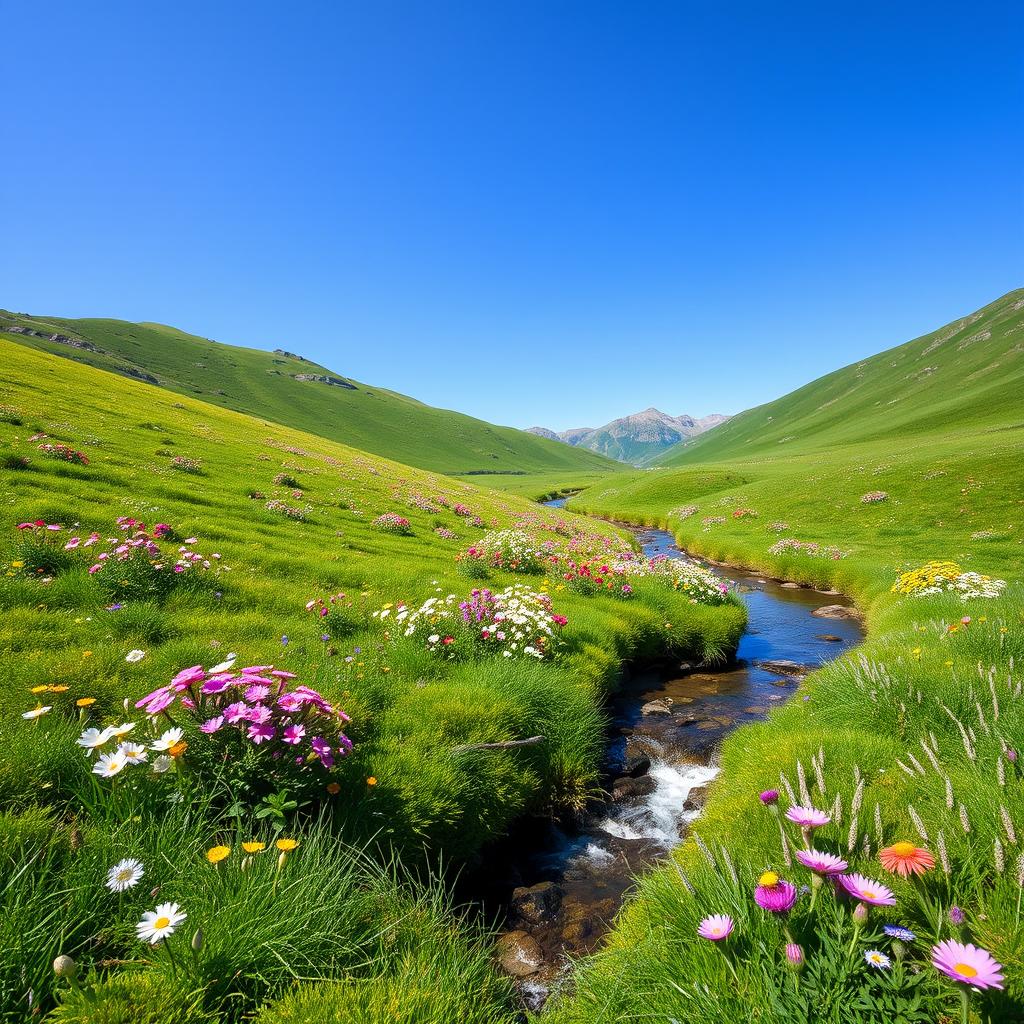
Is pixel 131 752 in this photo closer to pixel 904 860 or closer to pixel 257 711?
pixel 257 711

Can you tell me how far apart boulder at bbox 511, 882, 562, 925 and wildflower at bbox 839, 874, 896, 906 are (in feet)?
15.8

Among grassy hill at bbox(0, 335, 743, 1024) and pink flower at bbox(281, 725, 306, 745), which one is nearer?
grassy hill at bbox(0, 335, 743, 1024)

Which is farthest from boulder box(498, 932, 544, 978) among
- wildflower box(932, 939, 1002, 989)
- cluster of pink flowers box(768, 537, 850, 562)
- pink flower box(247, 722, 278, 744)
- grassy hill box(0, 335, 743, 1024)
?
cluster of pink flowers box(768, 537, 850, 562)

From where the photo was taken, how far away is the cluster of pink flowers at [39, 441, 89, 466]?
671 inches

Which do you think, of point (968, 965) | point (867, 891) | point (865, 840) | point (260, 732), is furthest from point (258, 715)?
point (865, 840)

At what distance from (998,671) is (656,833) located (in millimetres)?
5821

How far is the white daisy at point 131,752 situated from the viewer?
3.56 metres

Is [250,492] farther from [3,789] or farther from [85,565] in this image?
[3,789]

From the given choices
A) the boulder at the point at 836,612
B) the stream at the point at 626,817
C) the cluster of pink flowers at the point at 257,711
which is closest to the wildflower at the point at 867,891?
the stream at the point at 626,817

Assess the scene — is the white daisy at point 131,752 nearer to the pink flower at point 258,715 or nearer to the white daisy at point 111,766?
the white daisy at point 111,766

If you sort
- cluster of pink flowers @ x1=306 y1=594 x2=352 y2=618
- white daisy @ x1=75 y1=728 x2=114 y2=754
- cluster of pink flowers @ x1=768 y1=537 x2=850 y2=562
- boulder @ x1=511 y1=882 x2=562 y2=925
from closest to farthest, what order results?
white daisy @ x1=75 y1=728 x2=114 y2=754 → boulder @ x1=511 y1=882 x2=562 y2=925 → cluster of pink flowers @ x1=306 y1=594 x2=352 y2=618 → cluster of pink flowers @ x1=768 y1=537 x2=850 y2=562

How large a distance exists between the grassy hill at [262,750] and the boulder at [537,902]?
31.3 inches

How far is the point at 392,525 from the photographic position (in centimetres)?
2189

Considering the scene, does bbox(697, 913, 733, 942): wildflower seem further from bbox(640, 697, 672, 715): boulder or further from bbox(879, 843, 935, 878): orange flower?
bbox(640, 697, 672, 715): boulder
